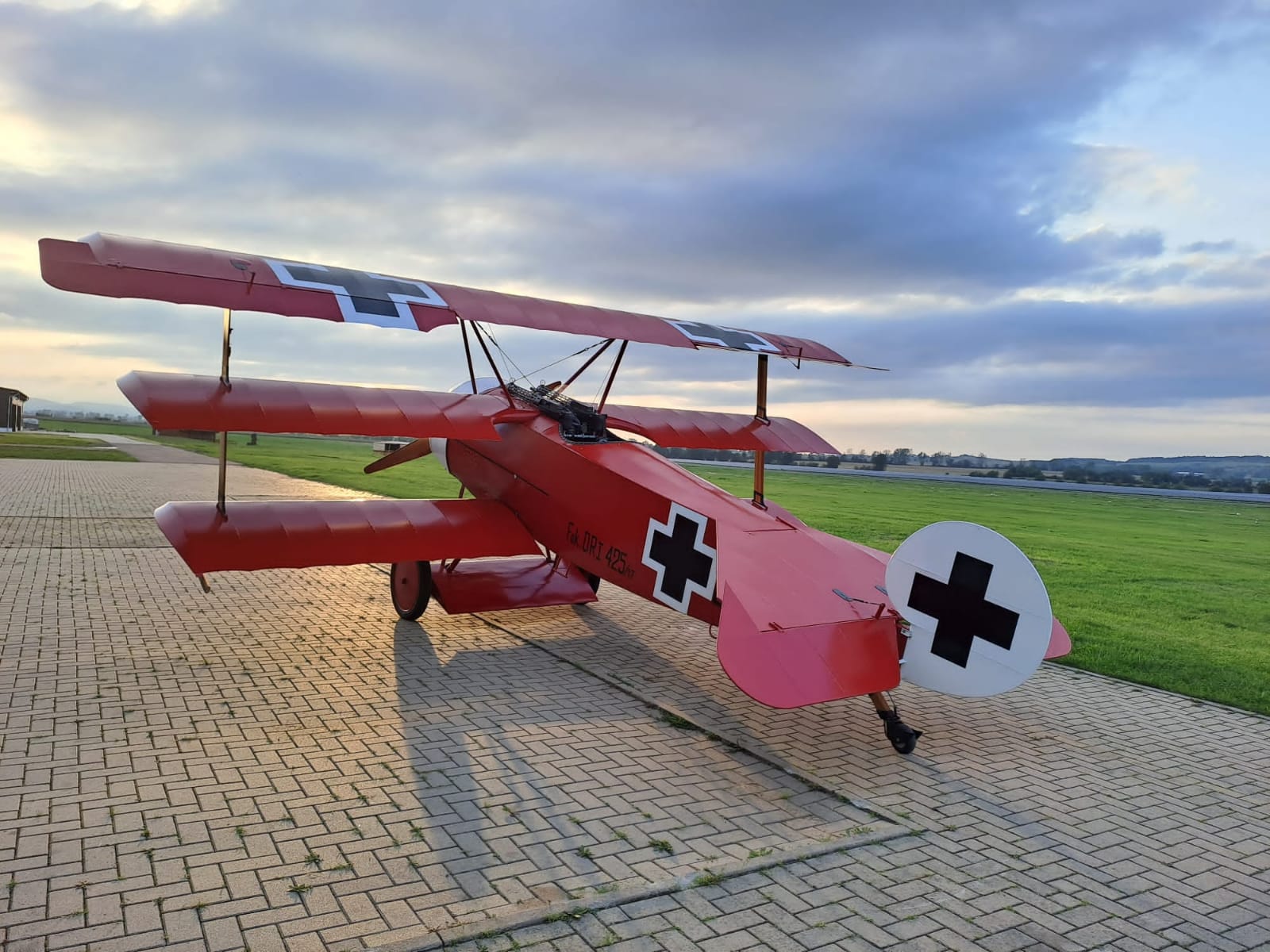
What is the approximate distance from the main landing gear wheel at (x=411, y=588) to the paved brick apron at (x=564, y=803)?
1.88 ft

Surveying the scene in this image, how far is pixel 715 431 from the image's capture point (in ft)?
31.7

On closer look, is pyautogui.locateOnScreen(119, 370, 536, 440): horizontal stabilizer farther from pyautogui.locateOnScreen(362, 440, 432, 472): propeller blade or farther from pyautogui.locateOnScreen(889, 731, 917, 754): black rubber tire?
pyautogui.locateOnScreen(889, 731, 917, 754): black rubber tire

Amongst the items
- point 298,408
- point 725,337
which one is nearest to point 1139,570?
point 725,337

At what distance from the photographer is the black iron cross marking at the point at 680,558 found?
6.04 metres

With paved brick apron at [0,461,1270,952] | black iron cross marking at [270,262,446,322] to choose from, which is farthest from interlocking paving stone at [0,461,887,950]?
black iron cross marking at [270,262,446,322]

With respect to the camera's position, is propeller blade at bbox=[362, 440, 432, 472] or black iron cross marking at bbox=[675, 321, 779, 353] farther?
propeller blade at bbox=[362, 440, 432, 472]

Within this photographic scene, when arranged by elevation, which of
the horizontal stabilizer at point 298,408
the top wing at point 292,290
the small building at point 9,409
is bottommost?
the small building at point 9,409

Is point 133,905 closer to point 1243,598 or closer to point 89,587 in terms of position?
point 89,587

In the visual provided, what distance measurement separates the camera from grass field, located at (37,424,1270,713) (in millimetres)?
8133

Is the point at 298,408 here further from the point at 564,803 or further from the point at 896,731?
the point at 896,731

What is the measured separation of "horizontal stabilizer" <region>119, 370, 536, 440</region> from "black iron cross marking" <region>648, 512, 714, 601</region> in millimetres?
1889

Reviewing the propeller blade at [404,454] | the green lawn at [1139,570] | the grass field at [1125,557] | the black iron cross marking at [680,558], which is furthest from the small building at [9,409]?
the black iron cross marking at [680,558]

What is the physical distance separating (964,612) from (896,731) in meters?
1.06

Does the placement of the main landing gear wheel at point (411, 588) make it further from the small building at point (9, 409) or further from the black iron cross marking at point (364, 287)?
the small building at point (9, 409)
